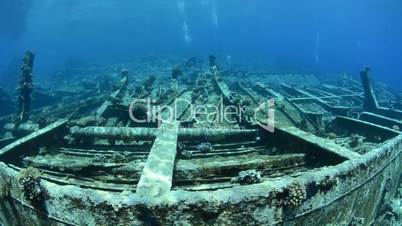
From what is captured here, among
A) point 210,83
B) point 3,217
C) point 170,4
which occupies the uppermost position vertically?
point 170,4

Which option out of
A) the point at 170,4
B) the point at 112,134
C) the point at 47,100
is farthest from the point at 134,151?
the point at 170,4

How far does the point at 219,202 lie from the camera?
109 inches

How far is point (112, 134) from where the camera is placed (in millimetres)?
6395

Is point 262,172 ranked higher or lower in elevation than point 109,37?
lower

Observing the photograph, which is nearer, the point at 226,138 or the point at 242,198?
the point at 242,198

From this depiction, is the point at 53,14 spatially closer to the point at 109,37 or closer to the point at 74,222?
the point at 109,37

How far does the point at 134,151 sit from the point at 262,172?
8.68ft

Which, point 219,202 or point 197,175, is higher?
point 219,202

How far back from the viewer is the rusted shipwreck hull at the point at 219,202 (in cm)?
278

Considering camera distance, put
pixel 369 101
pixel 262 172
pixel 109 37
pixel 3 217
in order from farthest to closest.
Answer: pixel 109 37, pixel 369 101, pixel 262 172, pixel 3 217

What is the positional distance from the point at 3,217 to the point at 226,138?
3.85 metres

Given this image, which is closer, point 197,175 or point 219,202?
point 219,202

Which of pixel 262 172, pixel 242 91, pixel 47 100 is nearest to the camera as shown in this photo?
pixel 262 172

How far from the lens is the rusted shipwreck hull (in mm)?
2777
